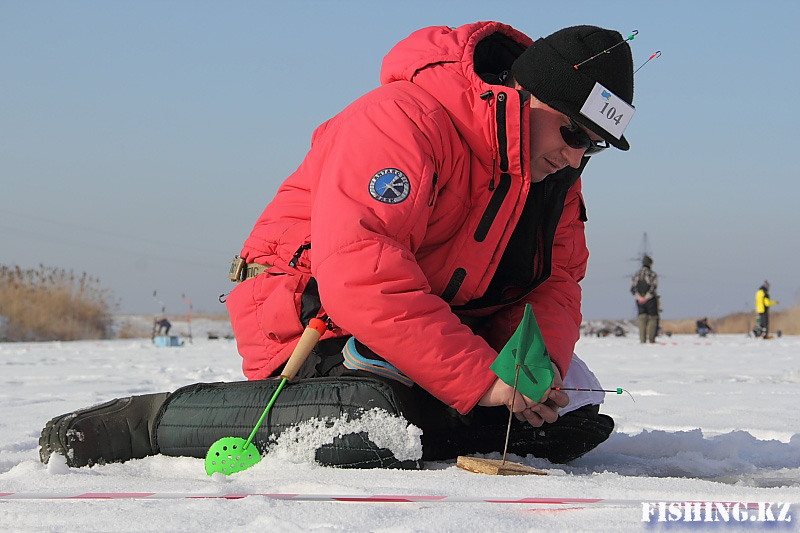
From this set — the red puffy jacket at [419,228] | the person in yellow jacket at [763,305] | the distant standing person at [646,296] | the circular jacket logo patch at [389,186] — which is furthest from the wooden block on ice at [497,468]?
the person in yellow jacket at [763,305]

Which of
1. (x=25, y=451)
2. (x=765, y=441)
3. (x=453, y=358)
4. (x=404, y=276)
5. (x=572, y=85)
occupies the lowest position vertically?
(x=25, y=451)

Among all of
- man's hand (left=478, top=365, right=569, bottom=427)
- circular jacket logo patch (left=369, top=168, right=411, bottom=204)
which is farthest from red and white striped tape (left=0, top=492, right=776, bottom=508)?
circular jacket logo patch (left=369, top=168, right=411, bottom=204)

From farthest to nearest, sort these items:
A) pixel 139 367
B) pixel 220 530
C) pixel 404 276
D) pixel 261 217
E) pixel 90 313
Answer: pixel 90 313 < pixel 139 367 < pixel 261 217 < pixel 404 276 < pixel 220 530

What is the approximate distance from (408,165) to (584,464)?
42.1 inches

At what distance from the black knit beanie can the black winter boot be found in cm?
137

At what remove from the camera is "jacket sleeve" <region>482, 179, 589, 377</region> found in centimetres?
254

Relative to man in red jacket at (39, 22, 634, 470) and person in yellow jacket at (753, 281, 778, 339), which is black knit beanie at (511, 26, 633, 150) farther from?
person in yellow jacket at (753, 281, 778, 339)

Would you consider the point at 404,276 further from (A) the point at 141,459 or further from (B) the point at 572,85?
(A) the point at 141,459

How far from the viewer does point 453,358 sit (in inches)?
81.1

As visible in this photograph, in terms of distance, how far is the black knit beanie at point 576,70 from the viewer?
7.34ft

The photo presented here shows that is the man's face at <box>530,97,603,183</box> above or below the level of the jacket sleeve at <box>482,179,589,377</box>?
above

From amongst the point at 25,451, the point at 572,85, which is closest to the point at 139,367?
the point at 25,451

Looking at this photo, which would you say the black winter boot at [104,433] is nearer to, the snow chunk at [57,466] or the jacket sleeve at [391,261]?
the snow chunk at [57,466]

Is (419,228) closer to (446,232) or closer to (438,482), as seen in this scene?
(446,232)
